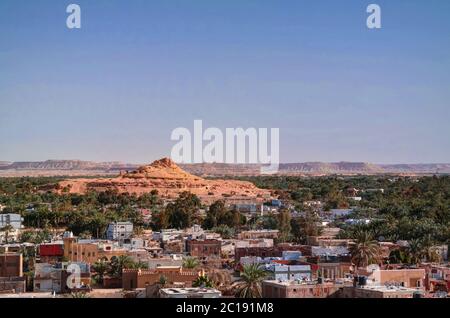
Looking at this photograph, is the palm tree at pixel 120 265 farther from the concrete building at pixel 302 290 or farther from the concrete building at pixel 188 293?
the concrete building at pixel 188 293

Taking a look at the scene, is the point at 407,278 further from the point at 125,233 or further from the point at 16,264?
the point at 125,233

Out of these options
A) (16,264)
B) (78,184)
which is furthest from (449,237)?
(78,184)

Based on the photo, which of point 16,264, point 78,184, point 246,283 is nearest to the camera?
point 246,283

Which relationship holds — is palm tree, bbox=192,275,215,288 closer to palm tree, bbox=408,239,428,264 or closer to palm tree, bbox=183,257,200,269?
palm tree, bbox=183,257,200,269

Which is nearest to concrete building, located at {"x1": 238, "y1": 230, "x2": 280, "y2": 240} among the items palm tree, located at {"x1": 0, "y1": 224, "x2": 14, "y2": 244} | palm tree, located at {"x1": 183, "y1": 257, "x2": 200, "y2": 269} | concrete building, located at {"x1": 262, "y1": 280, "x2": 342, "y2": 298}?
palm tree, located at {"x1": 0, "y1": 224, "x2": 14, "y2": 244}

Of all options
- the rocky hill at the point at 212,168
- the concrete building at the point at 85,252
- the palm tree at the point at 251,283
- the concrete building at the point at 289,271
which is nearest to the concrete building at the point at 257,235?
the concrete building at the point at 85,252

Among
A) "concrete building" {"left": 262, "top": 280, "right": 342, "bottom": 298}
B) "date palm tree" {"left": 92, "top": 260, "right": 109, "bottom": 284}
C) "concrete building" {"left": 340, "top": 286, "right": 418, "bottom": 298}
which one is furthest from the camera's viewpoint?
"date palm tree" {"left": 92, "top": 260, "right": 109, "bottom": 284}
